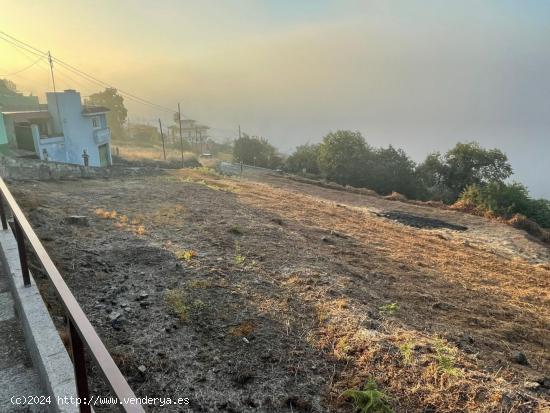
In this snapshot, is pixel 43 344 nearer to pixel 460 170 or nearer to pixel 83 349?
pixel 83 349

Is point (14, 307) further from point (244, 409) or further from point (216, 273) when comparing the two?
point (216, 273)

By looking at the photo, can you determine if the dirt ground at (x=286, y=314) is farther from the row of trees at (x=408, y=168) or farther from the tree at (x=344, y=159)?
the tree at (x=344, y=159)

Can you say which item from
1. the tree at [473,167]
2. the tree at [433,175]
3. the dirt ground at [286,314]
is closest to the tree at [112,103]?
the tree at [433,175]

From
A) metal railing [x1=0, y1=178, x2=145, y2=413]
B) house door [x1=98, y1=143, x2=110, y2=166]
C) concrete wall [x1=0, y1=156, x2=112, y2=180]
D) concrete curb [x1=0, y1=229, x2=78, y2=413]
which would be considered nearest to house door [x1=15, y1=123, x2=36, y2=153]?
house door [x1=98, y1=143, x2=110, y2=166]

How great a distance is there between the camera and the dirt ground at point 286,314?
3635 millimetres

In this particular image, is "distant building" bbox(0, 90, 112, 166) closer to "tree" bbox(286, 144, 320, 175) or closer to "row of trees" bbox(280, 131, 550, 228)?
"tree" bbox(286, 144, 320, 175)

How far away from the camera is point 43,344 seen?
2.79 metres

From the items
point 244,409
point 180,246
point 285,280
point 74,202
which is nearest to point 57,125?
point 74,202

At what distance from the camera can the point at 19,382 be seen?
277 centimetres

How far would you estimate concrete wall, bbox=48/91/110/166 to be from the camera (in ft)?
97.8

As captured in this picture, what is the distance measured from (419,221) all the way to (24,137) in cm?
2581

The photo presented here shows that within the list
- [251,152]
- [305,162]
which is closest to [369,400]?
[305,162]

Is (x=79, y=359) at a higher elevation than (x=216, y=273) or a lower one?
higher

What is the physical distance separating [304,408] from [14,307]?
2870mm
